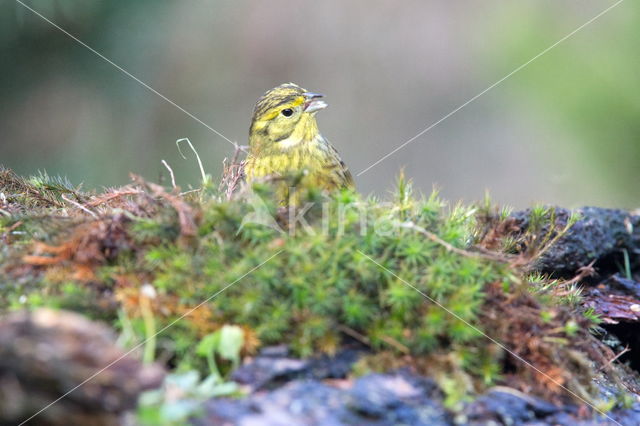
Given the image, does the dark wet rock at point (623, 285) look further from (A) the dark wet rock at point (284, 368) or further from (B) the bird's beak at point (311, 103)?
(B) the bird's beak at point (311, 103)

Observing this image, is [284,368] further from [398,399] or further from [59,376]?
[59,376]

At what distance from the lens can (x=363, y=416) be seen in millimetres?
2264

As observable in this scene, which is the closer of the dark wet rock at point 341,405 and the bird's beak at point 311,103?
the dark wet rock at point 341,405

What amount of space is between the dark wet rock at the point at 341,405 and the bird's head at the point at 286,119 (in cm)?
361

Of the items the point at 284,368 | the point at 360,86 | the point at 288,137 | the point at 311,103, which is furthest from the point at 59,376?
the point at 360,86

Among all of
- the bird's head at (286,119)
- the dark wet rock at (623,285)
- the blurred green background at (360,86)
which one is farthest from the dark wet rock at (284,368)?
the blurred green background at (360,86)

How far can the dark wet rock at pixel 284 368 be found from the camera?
237cm

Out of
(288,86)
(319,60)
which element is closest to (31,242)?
(288,86)

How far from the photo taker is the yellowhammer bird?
564 cm

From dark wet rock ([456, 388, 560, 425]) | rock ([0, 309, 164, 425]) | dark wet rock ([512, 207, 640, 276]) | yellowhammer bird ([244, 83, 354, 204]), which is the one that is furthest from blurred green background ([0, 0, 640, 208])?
rock ([0, 309, 164, 425])

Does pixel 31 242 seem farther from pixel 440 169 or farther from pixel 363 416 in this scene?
pixel 440 169

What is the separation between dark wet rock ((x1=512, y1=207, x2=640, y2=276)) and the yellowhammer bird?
189 cm

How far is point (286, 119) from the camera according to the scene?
229 inches

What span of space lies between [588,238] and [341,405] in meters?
2.87
